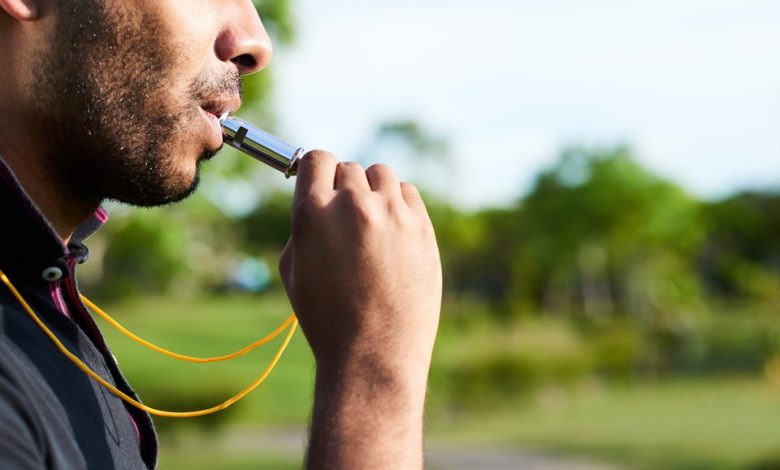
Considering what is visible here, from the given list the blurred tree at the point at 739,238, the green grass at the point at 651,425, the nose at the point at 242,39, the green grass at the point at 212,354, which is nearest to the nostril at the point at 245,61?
the nose at the point at 242,39

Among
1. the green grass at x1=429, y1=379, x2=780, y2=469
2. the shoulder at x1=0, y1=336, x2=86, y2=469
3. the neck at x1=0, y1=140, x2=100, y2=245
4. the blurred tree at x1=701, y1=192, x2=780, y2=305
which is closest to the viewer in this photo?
the shoulder at x1=0, y1=336, x2=86, y2=469

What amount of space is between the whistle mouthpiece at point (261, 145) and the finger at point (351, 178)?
0.21m

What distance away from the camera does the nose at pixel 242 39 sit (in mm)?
1933

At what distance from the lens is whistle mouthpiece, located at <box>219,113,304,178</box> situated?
1.94m

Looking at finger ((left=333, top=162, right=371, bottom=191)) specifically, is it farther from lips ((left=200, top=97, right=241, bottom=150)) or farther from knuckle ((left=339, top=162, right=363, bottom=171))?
lips ((left=200, top=97, right=241, bottom=150))

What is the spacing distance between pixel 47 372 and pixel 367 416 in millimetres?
466

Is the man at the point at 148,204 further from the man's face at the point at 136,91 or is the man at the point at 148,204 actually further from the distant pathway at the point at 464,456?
the distant pathway at the point at 464,456

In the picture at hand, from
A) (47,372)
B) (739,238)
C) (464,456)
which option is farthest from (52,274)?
(739,238)

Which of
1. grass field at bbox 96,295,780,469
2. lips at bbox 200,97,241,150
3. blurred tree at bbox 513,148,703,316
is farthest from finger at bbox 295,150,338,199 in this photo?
blurred tree at bbox 513,148,703,316

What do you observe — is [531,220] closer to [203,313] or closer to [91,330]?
[203,313]

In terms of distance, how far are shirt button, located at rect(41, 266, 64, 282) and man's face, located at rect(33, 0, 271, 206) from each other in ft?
0.59

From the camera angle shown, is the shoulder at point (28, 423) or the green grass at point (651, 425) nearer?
the shoulder at point (28, 423)

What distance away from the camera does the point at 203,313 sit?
4703 centimetres

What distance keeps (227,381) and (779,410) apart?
993 cm
